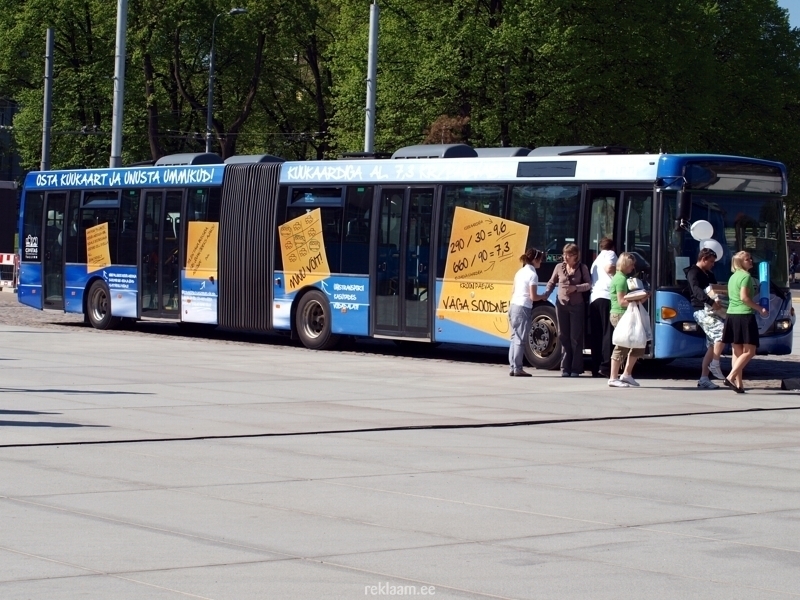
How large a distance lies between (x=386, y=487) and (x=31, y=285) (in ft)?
67.2

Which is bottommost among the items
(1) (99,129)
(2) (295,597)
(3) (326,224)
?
(2) (295,597)

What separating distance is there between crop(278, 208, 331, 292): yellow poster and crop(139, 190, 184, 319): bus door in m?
2.78

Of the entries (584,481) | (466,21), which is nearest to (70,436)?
(584,481)

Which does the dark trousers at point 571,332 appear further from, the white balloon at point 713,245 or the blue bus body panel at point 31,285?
the blue bus body panel at point 31,285

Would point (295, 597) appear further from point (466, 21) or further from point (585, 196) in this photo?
point (466, 21)

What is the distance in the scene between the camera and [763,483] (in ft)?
31.9

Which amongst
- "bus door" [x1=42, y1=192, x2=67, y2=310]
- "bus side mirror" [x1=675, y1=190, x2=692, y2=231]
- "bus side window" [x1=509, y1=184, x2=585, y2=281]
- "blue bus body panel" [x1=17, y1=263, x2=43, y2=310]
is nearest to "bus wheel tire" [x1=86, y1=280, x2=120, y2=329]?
"bus door" [x1=42, y1=192, x2=67, y2=310]

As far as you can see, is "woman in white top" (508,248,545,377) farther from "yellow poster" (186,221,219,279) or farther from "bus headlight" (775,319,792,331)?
"yellow poster" (186,221,219,279)

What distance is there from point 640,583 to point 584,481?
3235mm

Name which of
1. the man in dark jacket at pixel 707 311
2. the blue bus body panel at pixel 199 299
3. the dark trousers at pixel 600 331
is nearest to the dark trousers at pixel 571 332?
the dark trousers at pixel 600 331

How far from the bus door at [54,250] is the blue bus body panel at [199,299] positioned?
3823mm

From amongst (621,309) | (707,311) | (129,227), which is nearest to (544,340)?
(621,309)

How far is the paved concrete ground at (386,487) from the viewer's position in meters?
6.42

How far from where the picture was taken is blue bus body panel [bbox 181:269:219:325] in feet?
79.5
